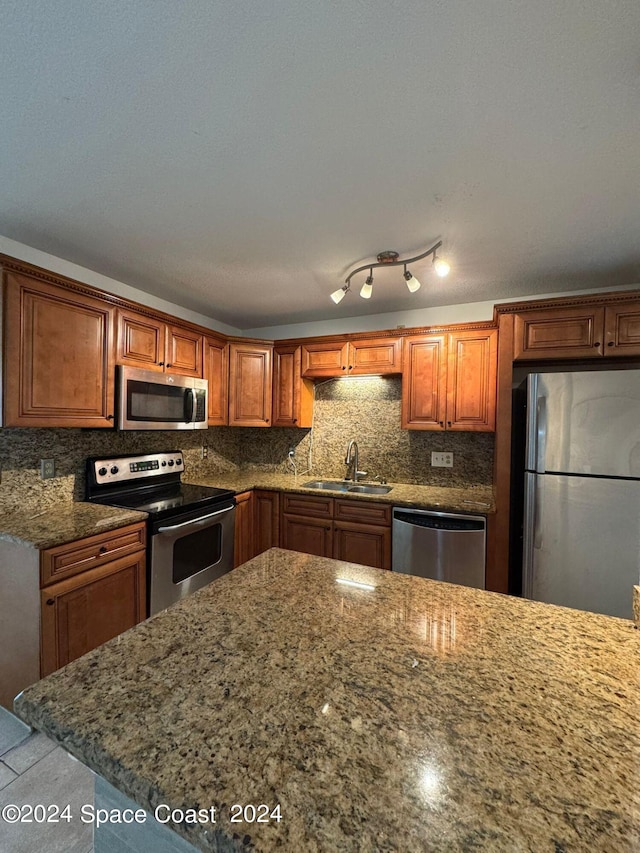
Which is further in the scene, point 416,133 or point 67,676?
point 416,133

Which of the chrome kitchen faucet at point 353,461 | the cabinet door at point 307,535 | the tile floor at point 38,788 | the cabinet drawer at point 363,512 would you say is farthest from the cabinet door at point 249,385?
the tile floor at point 38,788

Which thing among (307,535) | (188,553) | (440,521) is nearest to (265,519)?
(307,535)

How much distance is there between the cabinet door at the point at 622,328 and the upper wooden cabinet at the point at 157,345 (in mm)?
2718

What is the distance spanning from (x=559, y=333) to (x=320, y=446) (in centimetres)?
205

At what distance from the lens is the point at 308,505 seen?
2.91m

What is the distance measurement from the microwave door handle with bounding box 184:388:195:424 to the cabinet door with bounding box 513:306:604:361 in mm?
2214

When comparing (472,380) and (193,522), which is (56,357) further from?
(472,380)

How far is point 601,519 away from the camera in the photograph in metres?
2.01

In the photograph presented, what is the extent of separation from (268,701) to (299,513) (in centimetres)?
231

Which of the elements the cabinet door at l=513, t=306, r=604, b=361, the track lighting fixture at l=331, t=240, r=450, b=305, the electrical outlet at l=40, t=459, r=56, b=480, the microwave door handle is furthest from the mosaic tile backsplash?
the track lighting fixture at l=331, t=240, r=450, b=305

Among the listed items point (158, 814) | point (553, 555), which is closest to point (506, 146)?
point (158, 814)

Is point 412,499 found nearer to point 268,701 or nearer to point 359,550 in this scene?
point 359,550

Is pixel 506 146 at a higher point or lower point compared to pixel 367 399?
higher

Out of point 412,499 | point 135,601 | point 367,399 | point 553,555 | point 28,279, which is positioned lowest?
point 135,601
